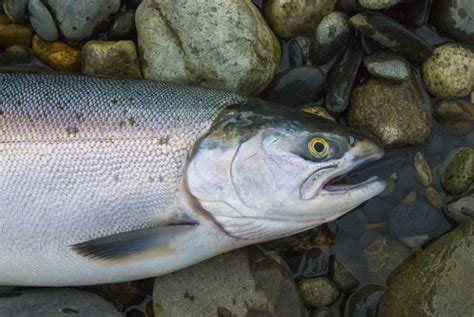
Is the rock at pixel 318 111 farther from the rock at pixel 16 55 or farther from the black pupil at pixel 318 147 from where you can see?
the rock at pixel 16 55

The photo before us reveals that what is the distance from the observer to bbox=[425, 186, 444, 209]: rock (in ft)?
10.6

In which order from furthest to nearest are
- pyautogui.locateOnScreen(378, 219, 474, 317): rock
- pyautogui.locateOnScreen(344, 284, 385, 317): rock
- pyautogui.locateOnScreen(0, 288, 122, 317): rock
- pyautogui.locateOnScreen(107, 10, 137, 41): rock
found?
pyautogui.locateOnScreen(107, 10, 137, 41): rock < pyautogui.locateOnScreen(344, 284, 385, 317): rock < pyautogui.locateOnScreen(0, 288, 122, 317): rock < pyautogui.locateOnScreen(378, 219, 474, 317): rock

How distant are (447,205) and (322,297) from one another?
0.96 m

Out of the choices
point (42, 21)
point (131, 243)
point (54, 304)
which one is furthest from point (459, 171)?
point (42, 21)

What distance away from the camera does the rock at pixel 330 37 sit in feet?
10.6

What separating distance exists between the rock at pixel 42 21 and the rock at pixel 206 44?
547mm

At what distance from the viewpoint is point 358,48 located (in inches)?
129

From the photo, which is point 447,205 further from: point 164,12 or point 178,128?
point 164,12

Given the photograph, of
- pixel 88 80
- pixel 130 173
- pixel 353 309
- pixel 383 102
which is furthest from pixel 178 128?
pixel 353 309

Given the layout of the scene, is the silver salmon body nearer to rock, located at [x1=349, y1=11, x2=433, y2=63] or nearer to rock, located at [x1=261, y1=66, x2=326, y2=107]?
rock, located at [x1=261, y1=66, x2=326, y2=107]

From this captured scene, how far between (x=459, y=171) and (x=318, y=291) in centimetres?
113

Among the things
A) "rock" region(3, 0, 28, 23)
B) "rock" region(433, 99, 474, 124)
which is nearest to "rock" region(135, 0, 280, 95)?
"rock" region(3, 0, 28, 23)

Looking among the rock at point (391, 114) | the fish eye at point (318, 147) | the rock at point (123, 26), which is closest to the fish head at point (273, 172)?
the fish eye at point (318, 147)

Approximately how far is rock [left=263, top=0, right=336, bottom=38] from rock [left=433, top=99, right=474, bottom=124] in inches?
36.4
